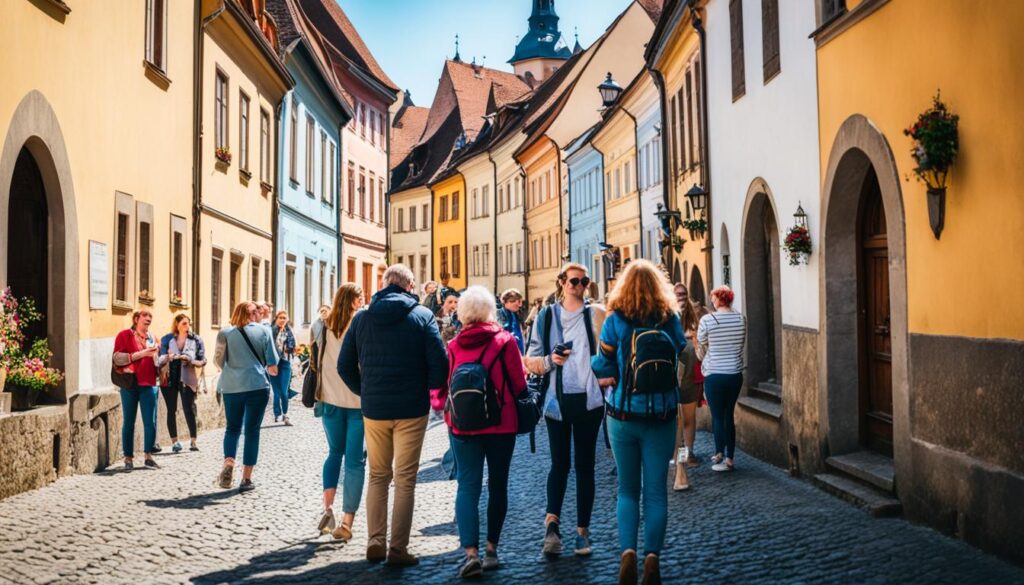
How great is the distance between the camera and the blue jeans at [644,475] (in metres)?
7.20

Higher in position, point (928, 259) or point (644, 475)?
point (928, 259)

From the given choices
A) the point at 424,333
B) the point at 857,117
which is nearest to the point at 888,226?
the point at 857,117

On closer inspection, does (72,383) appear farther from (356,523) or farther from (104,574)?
(104,574)

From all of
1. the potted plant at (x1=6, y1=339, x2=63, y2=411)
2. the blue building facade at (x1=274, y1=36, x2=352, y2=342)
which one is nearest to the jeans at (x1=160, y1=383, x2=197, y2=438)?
the potted plant at (x1=6, y1=339, x2=63, y2=411)

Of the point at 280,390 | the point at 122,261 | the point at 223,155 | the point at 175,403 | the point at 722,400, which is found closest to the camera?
the point at 722,400

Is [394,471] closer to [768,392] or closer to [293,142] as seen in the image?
[768,392]

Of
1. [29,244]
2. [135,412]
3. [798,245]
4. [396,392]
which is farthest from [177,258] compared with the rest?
[396,392]

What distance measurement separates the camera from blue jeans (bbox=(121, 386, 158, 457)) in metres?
13.5

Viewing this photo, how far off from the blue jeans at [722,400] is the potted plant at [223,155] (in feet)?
36.7

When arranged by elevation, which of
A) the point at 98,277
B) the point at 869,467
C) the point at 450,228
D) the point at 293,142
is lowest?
the point at 869,467

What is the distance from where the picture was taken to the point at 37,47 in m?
12.2

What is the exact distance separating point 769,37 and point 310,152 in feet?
64.9

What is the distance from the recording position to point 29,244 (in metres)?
13.2

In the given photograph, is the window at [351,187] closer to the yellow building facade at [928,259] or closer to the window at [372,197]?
the window at [372,197]
